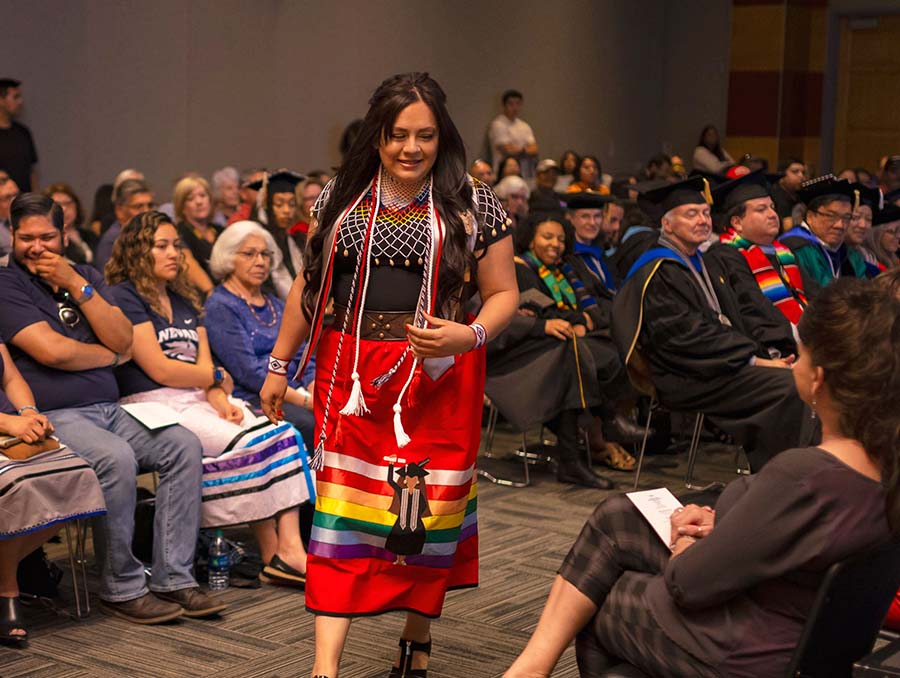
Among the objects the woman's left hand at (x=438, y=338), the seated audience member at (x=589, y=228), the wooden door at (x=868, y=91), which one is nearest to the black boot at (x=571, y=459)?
the seated audience member at (x=589, y=228)

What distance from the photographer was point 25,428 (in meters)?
3.51

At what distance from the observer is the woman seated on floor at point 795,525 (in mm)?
2043

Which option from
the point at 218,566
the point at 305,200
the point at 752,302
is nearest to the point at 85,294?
the point at 218,566

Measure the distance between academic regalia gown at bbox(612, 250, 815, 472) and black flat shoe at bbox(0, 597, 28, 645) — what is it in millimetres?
2598

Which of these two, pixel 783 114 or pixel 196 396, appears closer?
pixel 196 396

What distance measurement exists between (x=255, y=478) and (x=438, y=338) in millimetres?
1475

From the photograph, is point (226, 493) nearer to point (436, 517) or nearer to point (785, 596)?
point (436, 517)

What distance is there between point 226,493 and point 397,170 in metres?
1.49

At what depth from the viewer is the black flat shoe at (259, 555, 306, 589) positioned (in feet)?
13.3

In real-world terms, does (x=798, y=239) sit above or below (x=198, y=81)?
below

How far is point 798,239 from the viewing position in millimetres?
6422

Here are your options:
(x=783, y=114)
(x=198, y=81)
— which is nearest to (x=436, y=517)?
(x=198, y=81)

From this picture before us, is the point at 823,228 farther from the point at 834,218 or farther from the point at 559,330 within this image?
the point at 559,330

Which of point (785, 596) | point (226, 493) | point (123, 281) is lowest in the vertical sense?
point (226, 493)
